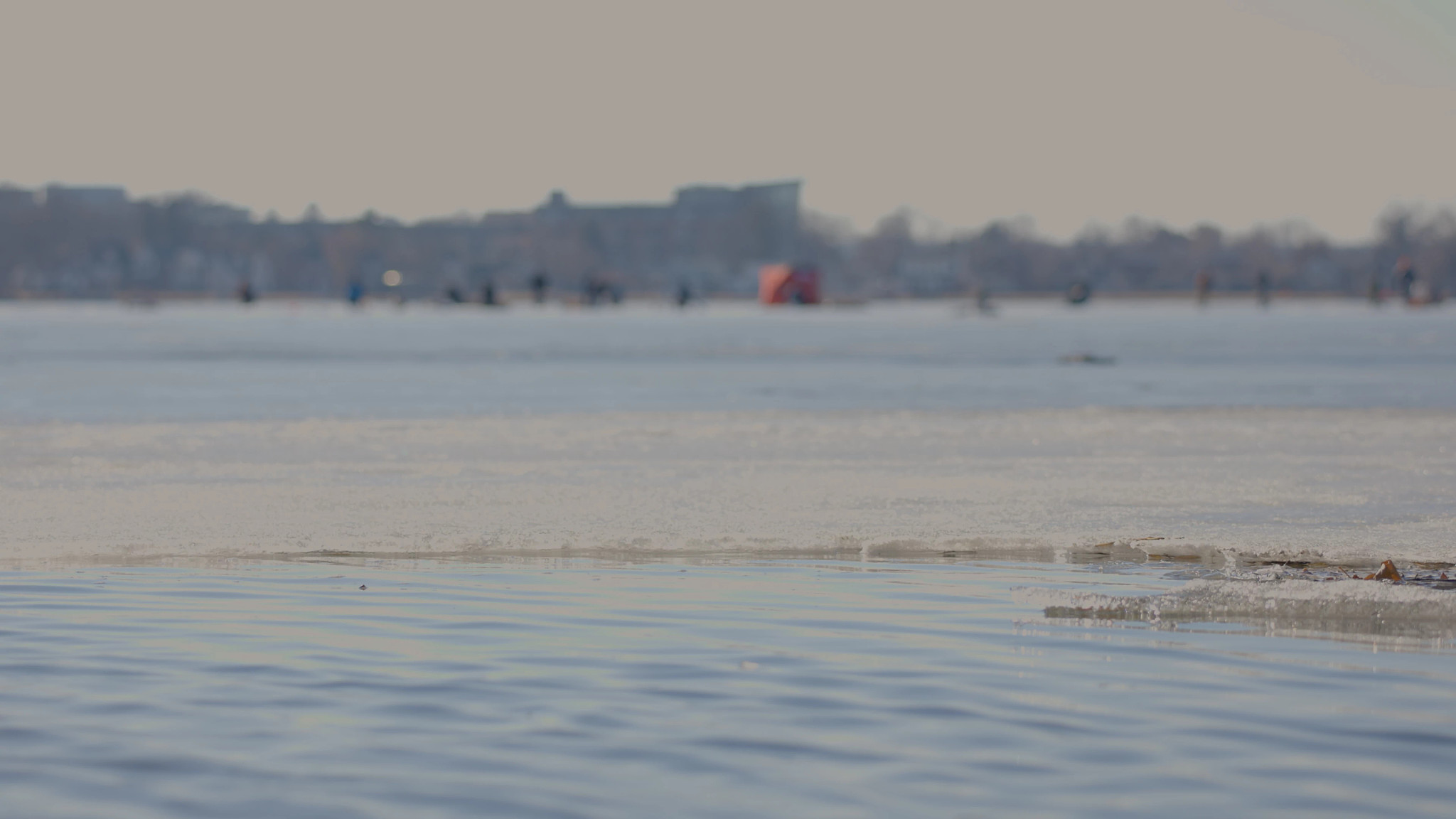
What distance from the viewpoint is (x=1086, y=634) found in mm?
7098

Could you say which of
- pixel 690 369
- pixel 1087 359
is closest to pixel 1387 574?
pixel 690 369

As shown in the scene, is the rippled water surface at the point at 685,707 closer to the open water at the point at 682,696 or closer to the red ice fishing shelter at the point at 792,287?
the open water at the point at 682,696

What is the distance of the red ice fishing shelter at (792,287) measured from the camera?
111 meters

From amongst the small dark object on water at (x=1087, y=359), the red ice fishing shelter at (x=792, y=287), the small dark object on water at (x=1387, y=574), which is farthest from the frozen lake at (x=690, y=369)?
the red ice fishing shelter at (x=792, y=287)

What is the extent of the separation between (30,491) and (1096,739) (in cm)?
862

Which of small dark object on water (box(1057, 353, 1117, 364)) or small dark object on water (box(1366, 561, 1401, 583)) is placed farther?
small dark object on water (box(1057, 353, 1117, 364))

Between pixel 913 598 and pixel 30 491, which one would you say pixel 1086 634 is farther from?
pixel 30 491

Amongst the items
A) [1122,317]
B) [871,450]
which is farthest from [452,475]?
[1122,317]

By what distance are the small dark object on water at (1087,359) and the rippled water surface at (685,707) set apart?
22.8 m

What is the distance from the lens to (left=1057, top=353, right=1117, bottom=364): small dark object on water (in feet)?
101

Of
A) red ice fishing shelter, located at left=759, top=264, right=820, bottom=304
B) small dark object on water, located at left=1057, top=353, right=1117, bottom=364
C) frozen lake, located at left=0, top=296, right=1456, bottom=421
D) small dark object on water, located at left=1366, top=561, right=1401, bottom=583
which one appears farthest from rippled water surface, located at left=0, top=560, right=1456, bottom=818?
red ice fishing shelter, located at left=759, top=264, right=820, bottom=304

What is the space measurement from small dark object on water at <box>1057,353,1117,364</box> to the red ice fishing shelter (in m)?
77.1

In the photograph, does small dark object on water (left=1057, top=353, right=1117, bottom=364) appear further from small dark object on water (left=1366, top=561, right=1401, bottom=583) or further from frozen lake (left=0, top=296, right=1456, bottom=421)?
small dark object on water (left=1366, top=561, right=1401, bottom=583)

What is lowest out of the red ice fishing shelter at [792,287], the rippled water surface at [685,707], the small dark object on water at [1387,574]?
the rippled water surface at [685,707]
